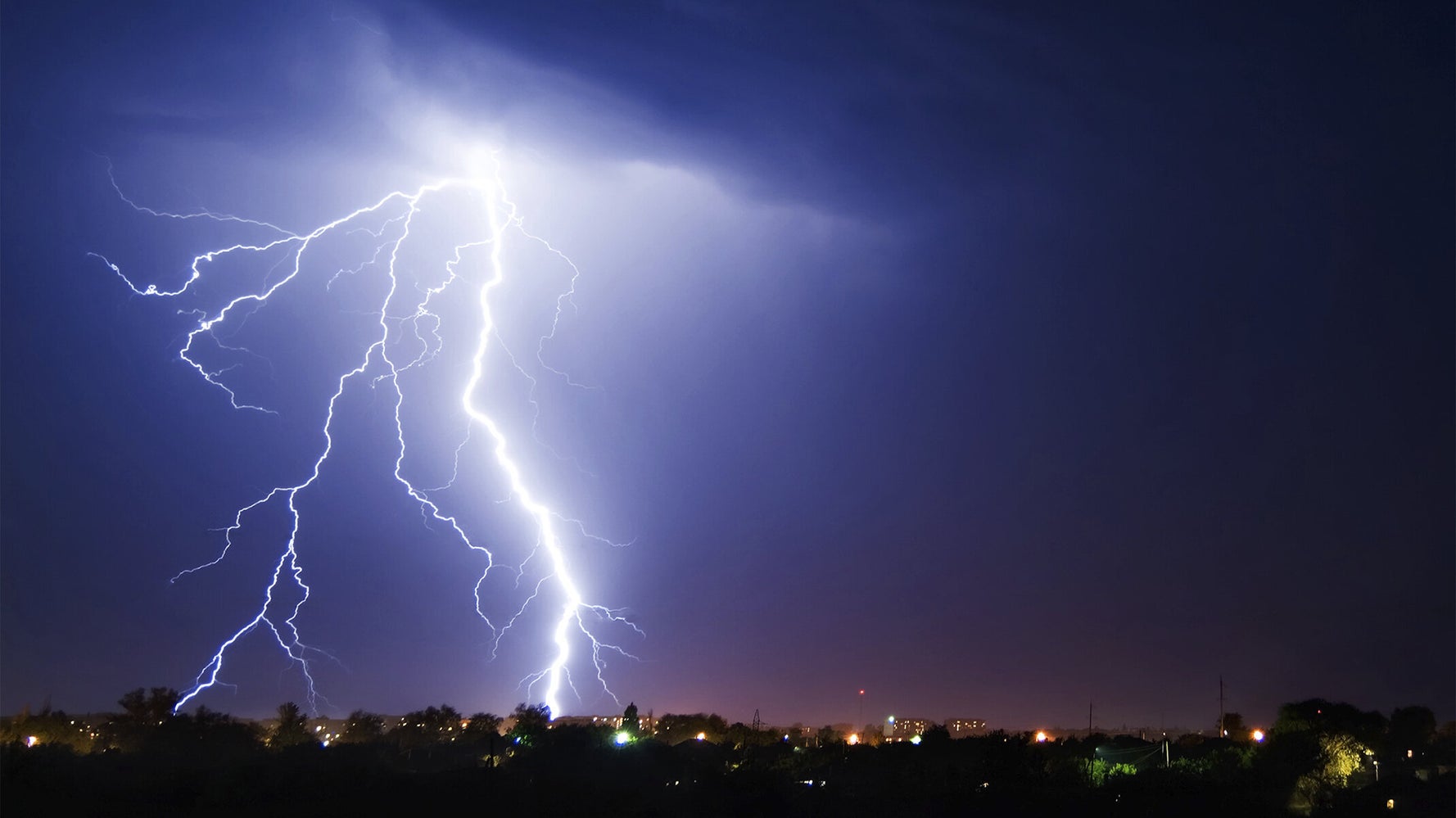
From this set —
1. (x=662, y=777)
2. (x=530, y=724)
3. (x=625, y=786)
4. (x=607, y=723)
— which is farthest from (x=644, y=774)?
(x=607, y=723)

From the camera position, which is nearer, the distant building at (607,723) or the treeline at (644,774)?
the treeline at (644,774)

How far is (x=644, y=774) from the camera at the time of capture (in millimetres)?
25875

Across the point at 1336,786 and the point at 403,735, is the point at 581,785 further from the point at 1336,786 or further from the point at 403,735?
the point at 403,735

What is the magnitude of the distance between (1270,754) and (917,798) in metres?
23.3

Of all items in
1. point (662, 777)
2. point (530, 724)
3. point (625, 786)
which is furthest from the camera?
point (530, 724)

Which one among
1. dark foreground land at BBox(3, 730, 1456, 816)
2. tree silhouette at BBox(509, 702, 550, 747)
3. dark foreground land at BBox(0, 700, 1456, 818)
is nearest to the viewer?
dark foreground land at BBox(3, 730, 1456, 816)

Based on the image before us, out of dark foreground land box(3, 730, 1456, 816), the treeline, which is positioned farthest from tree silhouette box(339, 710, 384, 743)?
dark foreground land box(3, 730, 1456, 816)

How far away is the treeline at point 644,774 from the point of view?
1905 centimetres

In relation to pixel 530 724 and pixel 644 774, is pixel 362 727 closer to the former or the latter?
pixel 530 724

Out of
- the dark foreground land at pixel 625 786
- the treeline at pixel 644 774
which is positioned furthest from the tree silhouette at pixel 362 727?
the dark foreground land at pixel 625 786

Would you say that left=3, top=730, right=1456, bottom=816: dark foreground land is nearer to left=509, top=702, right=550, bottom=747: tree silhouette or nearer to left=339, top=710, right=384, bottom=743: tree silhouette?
left=509, top=702, right=550, bottom=747: tree silhouette

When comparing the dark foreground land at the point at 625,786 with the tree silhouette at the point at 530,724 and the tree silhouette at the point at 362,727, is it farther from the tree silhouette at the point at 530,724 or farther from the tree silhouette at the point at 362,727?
the tree silhouette at the point at 362,727

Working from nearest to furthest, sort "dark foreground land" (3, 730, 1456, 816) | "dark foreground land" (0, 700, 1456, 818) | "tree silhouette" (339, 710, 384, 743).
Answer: "dark foreground land" (3, 730, 1456, 816) < "dark foreground land" (0, 700, 1456, 818) < "tree silhouette" (339, 710, 384, 743)

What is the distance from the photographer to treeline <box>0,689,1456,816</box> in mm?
19047
